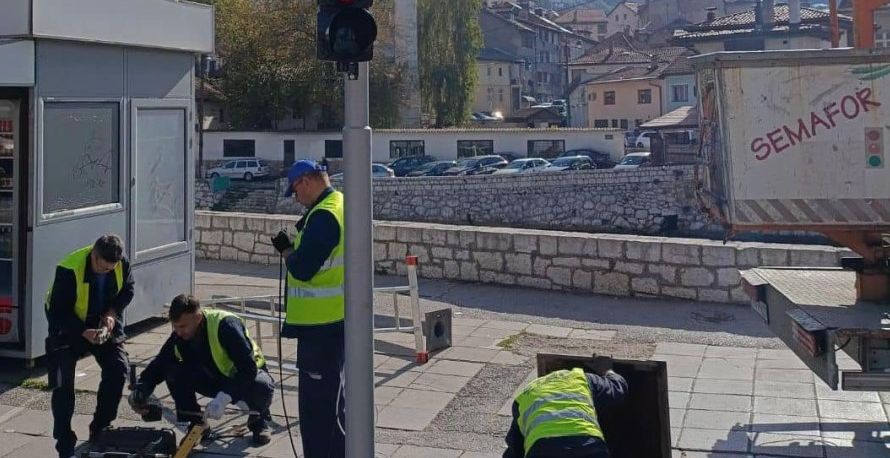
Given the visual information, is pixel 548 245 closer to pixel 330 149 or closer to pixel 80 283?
pixel 80 283

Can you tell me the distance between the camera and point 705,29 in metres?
63.3

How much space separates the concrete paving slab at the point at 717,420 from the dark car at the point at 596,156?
4545 cm

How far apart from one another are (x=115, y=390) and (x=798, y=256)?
292 inches

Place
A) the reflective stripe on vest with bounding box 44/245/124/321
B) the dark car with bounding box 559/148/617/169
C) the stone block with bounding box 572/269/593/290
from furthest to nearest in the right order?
1. the dark car with bounding box 559/148/617/169
2. the stone block with bounding box 572/269/593/290
3. the reflective stripe on vest with bounding box 44/245/124/321

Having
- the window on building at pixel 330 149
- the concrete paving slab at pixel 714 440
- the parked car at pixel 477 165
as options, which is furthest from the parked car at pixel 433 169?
the concrete paving slab at pixel 714 440

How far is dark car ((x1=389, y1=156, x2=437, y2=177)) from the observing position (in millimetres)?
50281

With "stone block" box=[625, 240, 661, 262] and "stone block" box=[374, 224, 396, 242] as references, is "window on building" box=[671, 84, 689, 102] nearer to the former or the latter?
"stone block" box=[374, 224, 396, 242]

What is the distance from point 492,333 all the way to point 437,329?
1036mm

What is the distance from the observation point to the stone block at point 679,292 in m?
11.4

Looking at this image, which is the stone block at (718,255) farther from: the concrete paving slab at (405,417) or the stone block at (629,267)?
the concrete paving slab at (405,417)

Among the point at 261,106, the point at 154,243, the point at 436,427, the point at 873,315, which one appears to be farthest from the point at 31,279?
the point at 261,106

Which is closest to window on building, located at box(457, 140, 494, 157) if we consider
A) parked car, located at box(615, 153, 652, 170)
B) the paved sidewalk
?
parked car, located at box(615, 153, 652, 170)

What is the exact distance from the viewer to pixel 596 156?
53281 mm

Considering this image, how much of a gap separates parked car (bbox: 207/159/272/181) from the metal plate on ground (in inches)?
1678
